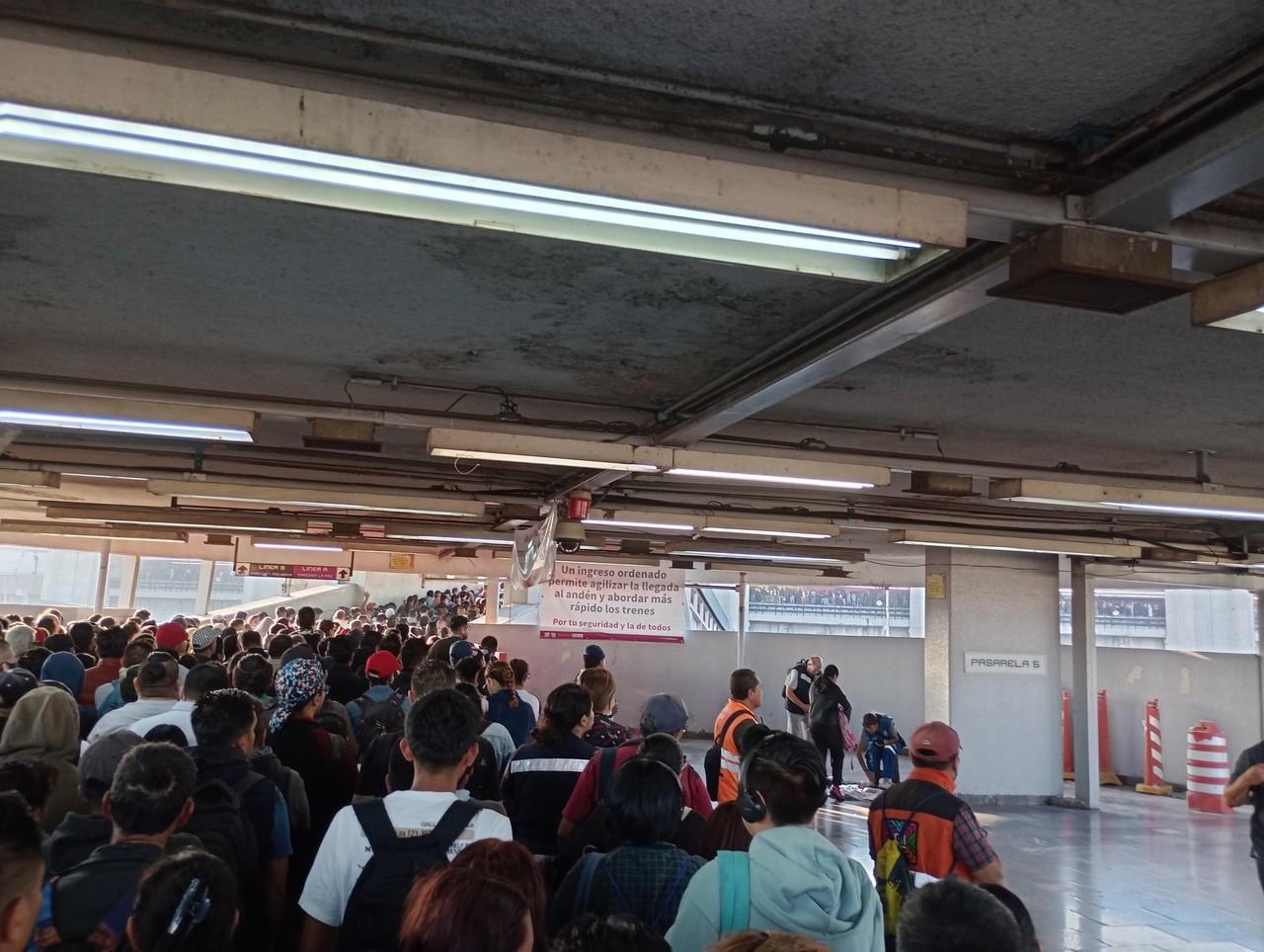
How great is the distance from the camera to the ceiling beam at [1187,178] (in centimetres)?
254

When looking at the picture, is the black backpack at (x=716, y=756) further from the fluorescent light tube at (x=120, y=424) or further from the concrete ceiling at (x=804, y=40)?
the concrete ceiling at (x=804, y=40)

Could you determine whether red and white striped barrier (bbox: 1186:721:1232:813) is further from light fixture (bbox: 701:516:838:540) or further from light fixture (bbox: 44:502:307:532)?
light fixture (bbox: 44:502:307:532)

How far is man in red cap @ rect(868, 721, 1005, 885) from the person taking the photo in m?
4.04

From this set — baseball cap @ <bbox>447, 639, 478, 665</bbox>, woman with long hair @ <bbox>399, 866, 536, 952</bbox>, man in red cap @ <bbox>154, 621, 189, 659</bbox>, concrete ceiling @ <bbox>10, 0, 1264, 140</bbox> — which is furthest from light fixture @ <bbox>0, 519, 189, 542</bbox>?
woman with long hair @ <bbox>399, 866, 536, 952</bbox>

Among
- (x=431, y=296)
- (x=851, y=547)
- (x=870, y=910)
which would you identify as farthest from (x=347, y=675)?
(x=851, y=547)

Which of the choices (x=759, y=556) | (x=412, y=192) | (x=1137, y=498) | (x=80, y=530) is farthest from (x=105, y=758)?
(x=80, y=530)

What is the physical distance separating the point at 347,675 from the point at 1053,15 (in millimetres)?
6308

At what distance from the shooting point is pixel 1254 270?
3137 mm

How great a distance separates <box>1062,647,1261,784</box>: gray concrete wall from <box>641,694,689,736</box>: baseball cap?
14356mm

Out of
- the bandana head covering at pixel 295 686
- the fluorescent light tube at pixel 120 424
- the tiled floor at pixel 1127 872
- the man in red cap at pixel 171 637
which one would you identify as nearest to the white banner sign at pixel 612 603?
the tiled floor at pixel 1127 872

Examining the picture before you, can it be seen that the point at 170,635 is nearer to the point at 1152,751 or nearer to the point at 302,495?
the point at 302,495

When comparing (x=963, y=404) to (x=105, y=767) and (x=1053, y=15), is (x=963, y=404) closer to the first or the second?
(x=1053, y=15)

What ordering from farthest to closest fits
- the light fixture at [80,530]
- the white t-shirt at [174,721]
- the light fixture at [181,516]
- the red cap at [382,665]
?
the light fixture at [80,530] < the light fixture at [181,516] < the red cap at [382,665] < the white t-shirt at [174,721]

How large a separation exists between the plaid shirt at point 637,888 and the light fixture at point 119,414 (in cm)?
405
